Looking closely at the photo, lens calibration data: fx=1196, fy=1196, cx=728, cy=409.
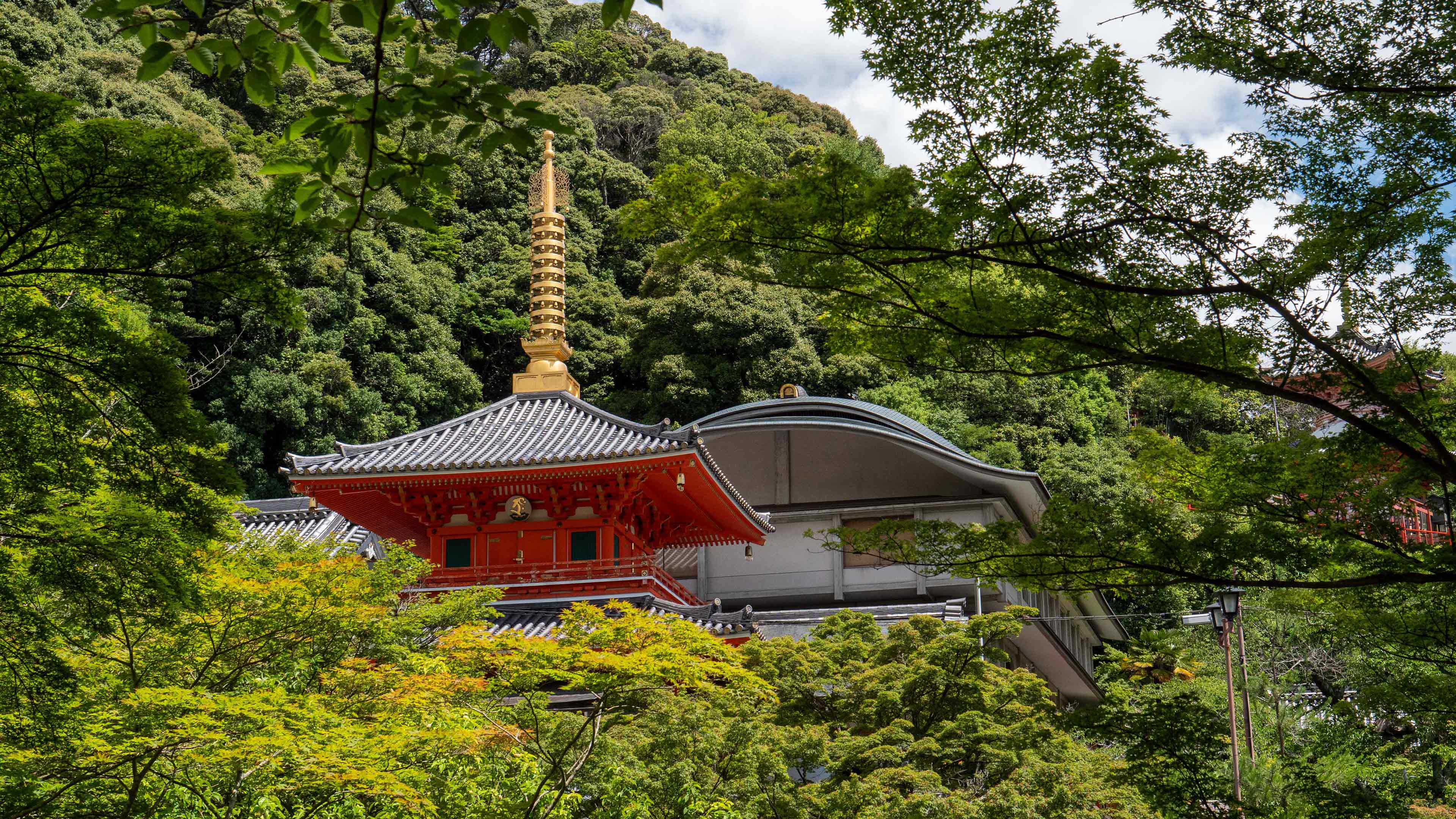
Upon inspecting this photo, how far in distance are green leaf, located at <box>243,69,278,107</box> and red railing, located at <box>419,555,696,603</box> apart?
11121mm

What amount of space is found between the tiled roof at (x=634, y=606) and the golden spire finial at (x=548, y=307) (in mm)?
4005

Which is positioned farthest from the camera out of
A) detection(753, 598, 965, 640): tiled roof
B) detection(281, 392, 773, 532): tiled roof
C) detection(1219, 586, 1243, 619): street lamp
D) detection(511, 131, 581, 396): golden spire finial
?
Answer: detection(511, 131, 581, 396): golden spire finial

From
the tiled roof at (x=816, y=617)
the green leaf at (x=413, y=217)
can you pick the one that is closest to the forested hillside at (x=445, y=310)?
the tiled roof at (x=816, y=617)

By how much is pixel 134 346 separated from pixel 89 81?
31784 millimetres

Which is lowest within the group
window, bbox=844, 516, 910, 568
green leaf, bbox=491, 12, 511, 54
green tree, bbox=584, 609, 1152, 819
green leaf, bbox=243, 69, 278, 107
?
green tree, bbox=584, 609, 1152, 819

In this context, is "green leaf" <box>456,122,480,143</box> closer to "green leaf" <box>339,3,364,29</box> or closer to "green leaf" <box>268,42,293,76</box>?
"green leaf" <box>339,3,364,29</box>

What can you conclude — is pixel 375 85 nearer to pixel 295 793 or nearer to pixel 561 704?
pixel 295 793

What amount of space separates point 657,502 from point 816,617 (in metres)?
2.59

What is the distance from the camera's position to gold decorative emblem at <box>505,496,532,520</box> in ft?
48.8

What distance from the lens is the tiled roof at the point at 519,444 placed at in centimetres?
1416

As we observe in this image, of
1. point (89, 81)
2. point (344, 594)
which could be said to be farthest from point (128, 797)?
point (89, 81)

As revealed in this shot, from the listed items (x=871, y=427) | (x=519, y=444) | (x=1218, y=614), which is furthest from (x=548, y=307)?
(x=1218, y=614)

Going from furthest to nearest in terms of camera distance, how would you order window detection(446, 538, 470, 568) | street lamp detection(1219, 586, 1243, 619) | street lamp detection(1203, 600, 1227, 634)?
1. street lamp detection(1203, 600, 1227, 634)
2. window detection(446, 538, 470, 568)
3. street lamp detection(1219, 586, 1243, 619)

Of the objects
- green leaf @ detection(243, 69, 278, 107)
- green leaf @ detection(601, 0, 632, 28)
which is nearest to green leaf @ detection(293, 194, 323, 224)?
green leaf @ detection(243, 69, 278, 107)
